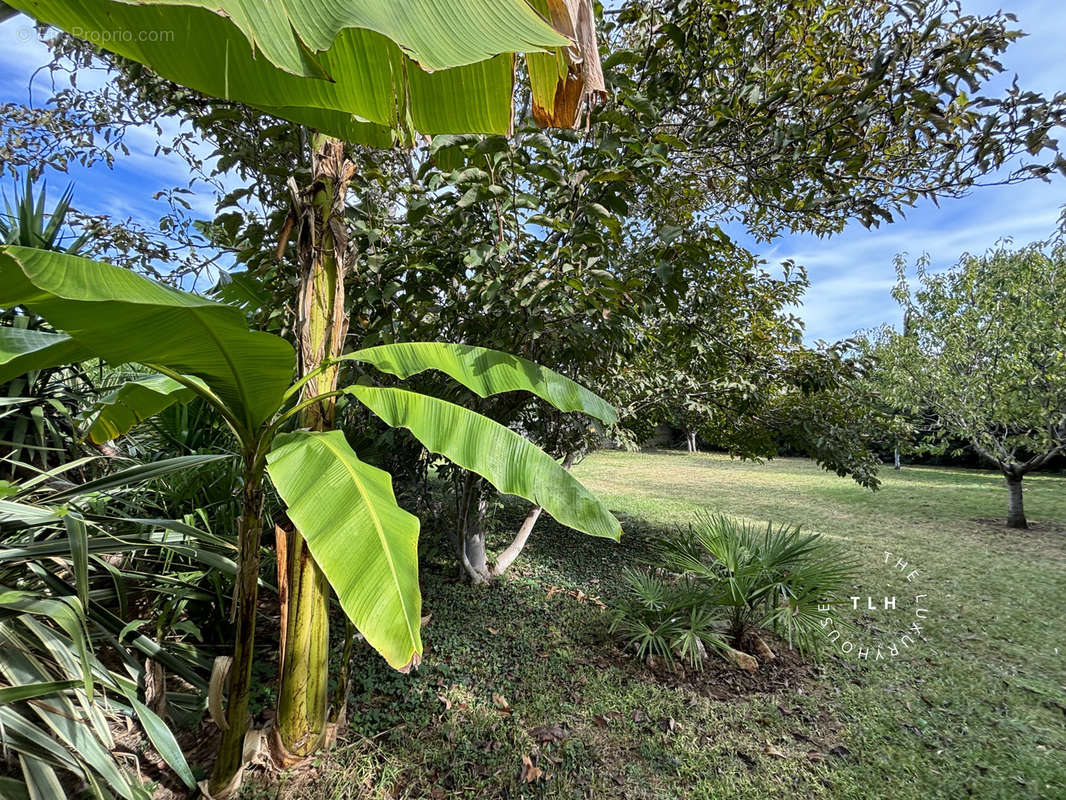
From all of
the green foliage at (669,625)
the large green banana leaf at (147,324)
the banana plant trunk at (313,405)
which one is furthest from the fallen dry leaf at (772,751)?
the large green banana leaf at (147,324)

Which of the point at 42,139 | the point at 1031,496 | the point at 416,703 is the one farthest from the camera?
the point at 1031,496

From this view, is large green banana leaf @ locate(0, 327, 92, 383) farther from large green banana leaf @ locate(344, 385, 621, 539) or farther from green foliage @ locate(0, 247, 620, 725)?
large green banana leaf @ locate(344, 385, 621, 539)

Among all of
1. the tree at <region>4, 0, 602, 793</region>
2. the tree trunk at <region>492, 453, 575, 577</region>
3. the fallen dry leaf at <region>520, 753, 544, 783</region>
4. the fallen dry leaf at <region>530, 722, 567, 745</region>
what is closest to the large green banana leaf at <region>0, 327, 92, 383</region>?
the tree at <region>4, 0, 602, 793</region>

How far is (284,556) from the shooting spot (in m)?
1.83

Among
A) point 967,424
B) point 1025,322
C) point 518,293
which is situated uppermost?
point 1025,322

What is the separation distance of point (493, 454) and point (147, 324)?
1.24 meters

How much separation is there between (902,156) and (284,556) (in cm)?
444

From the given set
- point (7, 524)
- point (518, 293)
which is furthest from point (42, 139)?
point (518, 293)

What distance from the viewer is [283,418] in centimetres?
175

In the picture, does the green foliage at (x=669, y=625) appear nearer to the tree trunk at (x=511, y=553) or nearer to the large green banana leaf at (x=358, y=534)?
the tree trunk at (x=511, y=553)

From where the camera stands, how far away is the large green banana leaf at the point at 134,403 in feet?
6.88

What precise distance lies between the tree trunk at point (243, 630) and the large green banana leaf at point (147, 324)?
1.03ft

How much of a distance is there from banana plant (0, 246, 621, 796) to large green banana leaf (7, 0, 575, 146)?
2.09ft

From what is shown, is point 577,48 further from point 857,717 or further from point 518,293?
point 857,717
